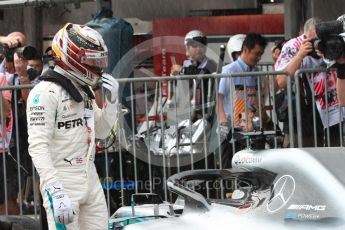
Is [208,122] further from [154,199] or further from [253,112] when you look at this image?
[154,199]

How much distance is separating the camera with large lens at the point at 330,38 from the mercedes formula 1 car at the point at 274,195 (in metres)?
1.46

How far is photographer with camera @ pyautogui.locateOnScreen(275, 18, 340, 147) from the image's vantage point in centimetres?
884

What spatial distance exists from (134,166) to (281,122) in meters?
1.44

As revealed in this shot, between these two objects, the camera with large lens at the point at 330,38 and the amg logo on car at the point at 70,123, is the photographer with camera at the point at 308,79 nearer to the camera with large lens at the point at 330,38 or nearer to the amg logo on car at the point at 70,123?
the camera with large lens at the point at 330,38

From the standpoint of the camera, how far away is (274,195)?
16.5ft

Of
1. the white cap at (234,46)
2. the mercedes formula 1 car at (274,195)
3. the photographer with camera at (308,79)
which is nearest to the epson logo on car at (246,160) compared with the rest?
the mercedes formula 1 car at (274,195)

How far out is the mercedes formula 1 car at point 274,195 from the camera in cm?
467

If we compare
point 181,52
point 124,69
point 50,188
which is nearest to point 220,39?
point 181,52

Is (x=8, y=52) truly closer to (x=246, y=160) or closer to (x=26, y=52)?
(x=26, y=52)

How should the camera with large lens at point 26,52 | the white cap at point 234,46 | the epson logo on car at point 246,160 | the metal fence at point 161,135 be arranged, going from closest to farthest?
the epson logo on car at point 246,160 → the metal fence at point 161,135 → the camera with large lens at point 26,52 → the white cap at point 234,46

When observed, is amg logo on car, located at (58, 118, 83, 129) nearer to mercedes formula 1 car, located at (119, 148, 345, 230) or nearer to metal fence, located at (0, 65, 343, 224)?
mercedes formula 1 car, located at (119, 148, 345, 230)

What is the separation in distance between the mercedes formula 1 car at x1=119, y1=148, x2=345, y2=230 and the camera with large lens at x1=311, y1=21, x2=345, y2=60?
1461mm

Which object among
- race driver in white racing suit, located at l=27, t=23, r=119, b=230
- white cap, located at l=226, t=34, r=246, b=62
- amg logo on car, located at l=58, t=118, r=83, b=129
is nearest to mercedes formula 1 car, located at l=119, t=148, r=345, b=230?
race driver in white racing suit, located at l=27, t=23, r=119, b=230

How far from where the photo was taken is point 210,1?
51.6 feet
